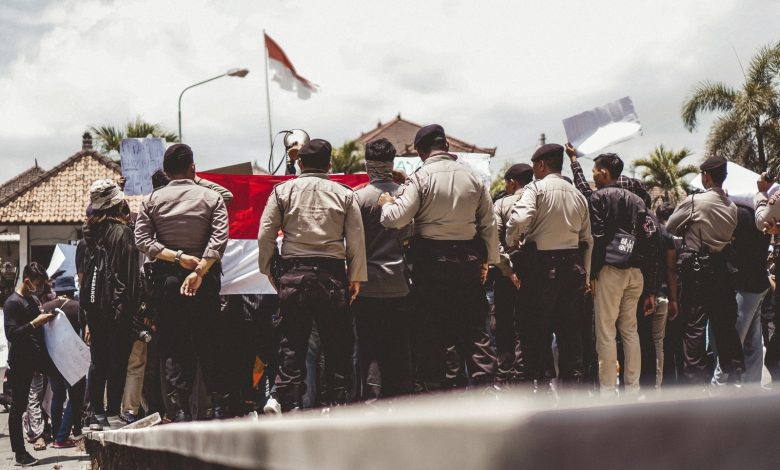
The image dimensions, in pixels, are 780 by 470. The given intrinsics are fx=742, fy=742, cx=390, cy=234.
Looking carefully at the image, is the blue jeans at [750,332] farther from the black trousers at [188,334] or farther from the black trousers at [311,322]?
the black trousers at [188,334]

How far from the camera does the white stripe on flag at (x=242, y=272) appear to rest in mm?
6242

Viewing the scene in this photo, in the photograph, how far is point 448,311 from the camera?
4.81 m

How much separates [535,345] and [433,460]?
15.7 feet

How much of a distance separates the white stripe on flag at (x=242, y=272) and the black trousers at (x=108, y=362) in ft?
3.08

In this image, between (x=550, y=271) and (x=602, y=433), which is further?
(x=550, y=271)

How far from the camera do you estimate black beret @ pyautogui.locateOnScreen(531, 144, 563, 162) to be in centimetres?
545

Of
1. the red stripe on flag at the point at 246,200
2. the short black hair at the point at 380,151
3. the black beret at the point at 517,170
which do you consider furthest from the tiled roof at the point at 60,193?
the short black hair at the point at 380,151

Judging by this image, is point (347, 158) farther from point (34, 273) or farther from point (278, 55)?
point (34, 273)

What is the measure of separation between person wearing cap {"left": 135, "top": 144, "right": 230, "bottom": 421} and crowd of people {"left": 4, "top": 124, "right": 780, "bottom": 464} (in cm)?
1

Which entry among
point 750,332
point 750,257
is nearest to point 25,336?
point 750,257

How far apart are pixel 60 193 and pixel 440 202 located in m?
32.7

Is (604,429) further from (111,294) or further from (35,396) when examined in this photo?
(35,396)

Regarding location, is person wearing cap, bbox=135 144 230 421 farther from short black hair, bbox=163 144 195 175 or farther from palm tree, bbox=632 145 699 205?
palm tree, bbox=632 145 699 205

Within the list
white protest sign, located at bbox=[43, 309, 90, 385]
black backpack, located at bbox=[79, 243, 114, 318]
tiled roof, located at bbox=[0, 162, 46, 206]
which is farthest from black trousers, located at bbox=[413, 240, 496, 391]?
tiled roof, located at bbox=[0, 162, 46, 206]
